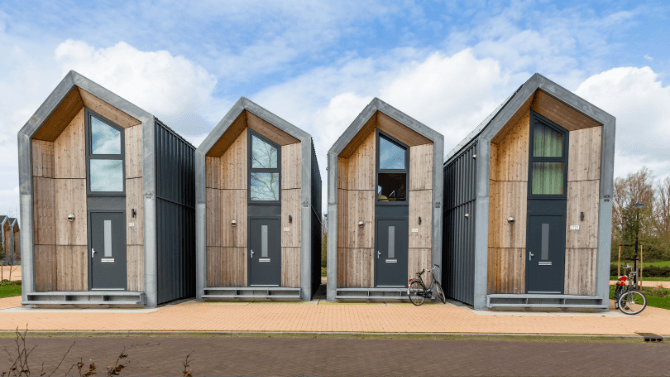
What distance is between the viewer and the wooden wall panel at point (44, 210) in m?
10.4

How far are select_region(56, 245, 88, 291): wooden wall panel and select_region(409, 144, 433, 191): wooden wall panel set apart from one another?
10.2 meters

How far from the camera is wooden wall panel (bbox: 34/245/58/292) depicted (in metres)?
10.4

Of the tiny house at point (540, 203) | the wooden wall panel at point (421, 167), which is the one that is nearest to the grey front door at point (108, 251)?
the wooden wall panel at point (421, 167)

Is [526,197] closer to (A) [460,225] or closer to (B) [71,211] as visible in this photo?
(A) [460,225]

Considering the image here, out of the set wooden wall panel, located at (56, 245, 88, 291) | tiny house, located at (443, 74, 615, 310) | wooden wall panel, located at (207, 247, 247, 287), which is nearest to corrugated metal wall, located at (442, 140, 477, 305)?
tiny house, located at (443, 74, 615, 310)

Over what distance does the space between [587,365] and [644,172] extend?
42.4 m

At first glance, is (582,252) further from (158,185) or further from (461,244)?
(158,185)

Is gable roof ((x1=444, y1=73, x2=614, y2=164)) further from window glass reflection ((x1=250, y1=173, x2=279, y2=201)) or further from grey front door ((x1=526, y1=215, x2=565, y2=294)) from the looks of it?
window glass reflection ((x1=250, y1=173, x2=279, y2=201))

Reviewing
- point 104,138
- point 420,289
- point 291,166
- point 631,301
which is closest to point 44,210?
point 104,138

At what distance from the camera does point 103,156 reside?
34.8 feet

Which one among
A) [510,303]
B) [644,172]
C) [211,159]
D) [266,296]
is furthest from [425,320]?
[644,172]

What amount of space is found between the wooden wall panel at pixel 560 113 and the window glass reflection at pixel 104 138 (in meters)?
12.4

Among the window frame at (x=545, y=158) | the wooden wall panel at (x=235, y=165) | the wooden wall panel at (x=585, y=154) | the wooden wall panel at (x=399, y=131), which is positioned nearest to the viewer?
the wooden wall panel at (x=585, y=154)

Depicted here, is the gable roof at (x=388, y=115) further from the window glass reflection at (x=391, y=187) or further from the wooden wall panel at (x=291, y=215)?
the wooden wall panel at (x=291, y=215)
